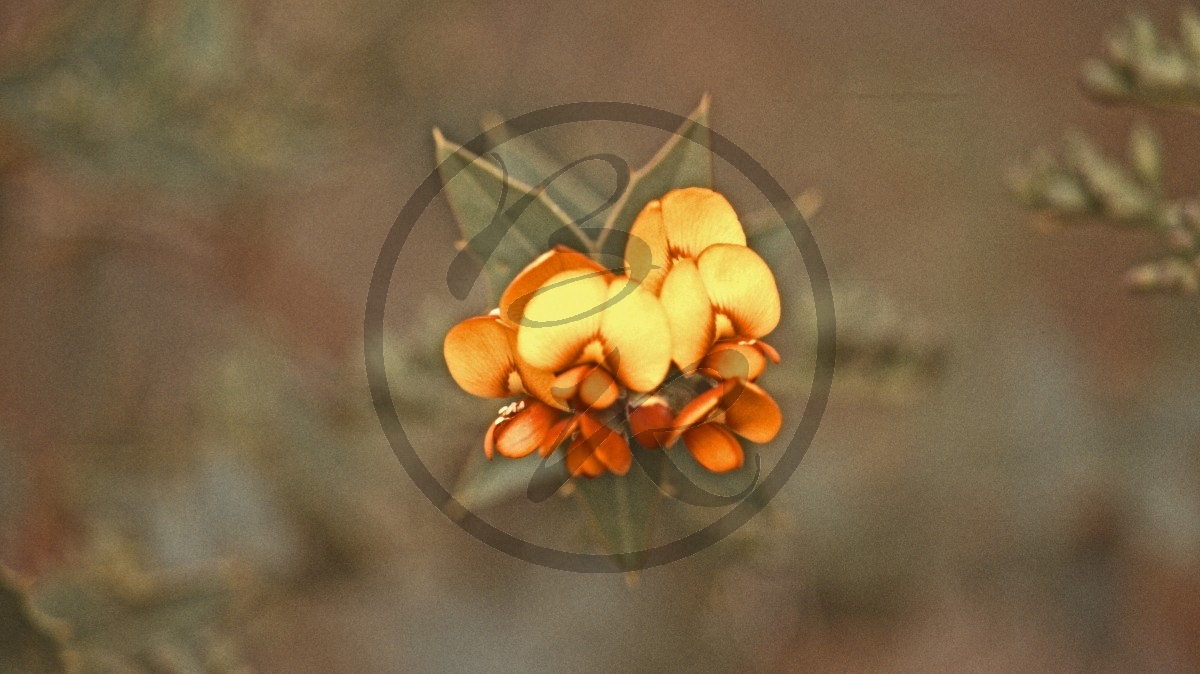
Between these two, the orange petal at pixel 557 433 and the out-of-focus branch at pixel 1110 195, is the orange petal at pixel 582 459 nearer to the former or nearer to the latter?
the orange petal at pixel 557 433

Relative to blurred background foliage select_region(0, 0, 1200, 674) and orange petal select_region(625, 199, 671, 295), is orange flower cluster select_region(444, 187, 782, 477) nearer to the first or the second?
orange petal select_region(625, 199, 671, 295)

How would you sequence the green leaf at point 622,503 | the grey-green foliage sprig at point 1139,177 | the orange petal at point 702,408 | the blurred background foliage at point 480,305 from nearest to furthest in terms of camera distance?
the orange petal at point 702,408 → the green leaf at point 622,503 → the grey-green foliage sprig at point 1139,177 → the blurred background foliage at point 480,305

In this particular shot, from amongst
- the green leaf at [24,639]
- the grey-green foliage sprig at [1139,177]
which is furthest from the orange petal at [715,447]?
the green leaf at [24,639]

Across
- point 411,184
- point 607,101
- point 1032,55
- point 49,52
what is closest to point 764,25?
point 607,101

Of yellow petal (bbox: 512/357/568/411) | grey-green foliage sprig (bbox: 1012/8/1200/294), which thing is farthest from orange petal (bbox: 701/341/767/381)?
grey-green foliage sprig (bbox: 1012/8/1200/294)

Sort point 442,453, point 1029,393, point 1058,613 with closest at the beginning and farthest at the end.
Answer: point 442,453, point 1029,393, point 1058,613

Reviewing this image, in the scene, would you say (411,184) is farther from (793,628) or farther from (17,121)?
(793,628)

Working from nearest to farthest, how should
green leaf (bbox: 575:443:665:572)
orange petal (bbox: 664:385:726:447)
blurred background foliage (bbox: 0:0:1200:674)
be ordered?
orange petal (bbox: 664:385:726:447), green leaf (bbox: 575:443:665:572), blurred background foliage (bbox: 0:0:1200:674)
